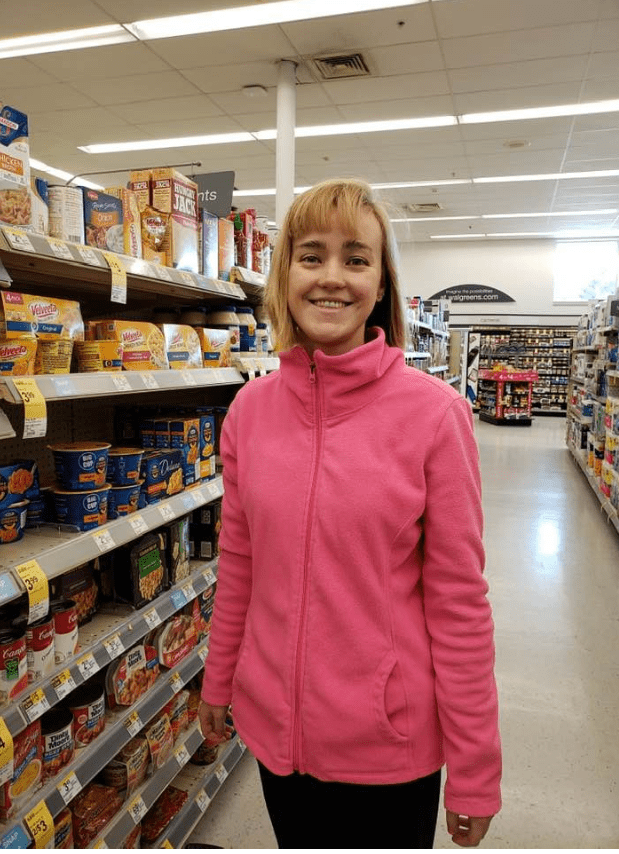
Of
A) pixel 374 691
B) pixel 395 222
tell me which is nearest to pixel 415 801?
pixel 374 691

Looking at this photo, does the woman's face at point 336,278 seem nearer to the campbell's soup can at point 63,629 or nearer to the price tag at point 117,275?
the price tag at point 117,275

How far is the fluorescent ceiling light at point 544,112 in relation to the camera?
23.2 ft

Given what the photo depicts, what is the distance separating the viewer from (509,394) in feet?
46.8

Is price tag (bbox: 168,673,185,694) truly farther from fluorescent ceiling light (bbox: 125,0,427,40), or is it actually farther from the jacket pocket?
fluorescent ceiling light (bbox: 125,0,427,40)

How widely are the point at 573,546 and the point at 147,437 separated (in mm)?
4267

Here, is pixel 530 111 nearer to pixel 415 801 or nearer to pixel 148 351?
pixel 148 351

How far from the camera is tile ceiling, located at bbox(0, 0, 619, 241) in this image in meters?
5.19

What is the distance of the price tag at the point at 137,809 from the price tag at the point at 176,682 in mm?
318

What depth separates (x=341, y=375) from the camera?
1183 millimetres

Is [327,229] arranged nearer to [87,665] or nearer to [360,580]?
[360,580]

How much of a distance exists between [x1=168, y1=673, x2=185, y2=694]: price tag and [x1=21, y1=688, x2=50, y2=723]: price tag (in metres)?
0.65

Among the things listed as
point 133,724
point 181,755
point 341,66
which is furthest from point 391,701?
point 341,66

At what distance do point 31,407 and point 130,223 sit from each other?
2.51 ft

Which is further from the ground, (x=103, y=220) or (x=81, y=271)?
(x=103, y=220)
